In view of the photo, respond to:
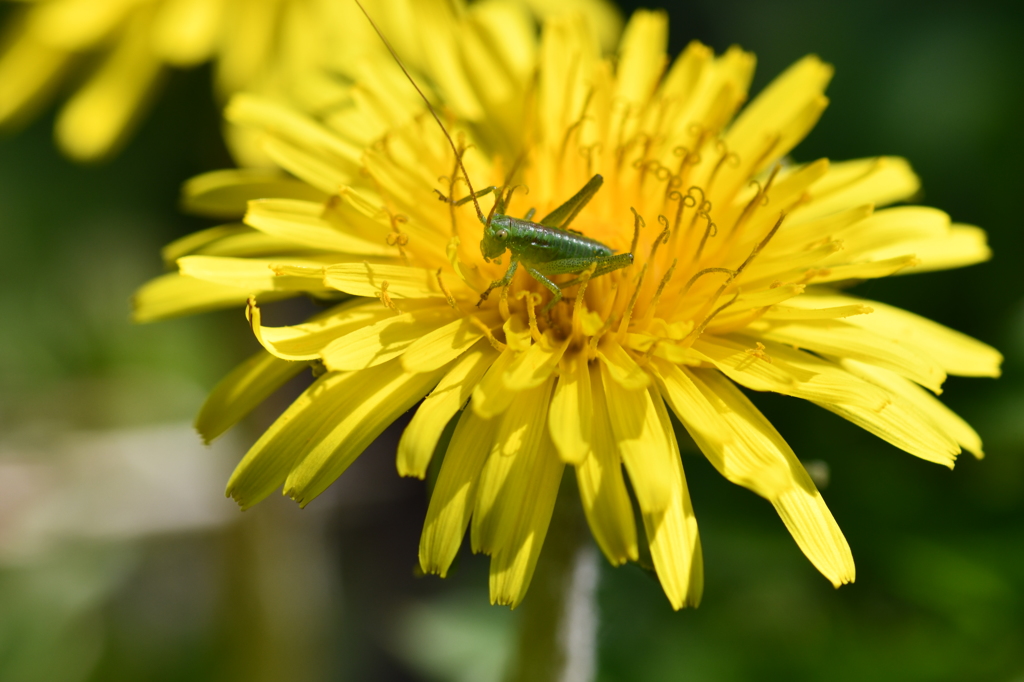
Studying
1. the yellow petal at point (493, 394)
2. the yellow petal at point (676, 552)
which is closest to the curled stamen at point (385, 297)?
the yellow petal at point (493, 394)

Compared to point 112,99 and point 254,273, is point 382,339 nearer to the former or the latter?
point 254,273

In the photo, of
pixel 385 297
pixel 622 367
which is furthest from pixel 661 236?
pixel 385 297

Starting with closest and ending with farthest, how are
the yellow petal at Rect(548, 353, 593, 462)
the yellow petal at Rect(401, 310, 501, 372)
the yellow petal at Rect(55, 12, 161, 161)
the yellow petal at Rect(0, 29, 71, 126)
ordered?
the yellow petal at Rect(548, 353, 593, 462)
the yellow petal at Rect(401, 310, 501, 372)
the yellow petal at Rect(55, 12, 161, 161)
the yellow petal at Rect(0, 29, 71, 126)

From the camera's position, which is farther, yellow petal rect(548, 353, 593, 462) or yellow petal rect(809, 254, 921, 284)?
yellow petal rect(809, 254, 921, 284)

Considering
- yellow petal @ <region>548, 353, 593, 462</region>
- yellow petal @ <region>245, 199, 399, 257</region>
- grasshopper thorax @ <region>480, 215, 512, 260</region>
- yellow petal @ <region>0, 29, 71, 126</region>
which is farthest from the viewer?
yellow petal @ <region>0, 29, 71, 126</region>

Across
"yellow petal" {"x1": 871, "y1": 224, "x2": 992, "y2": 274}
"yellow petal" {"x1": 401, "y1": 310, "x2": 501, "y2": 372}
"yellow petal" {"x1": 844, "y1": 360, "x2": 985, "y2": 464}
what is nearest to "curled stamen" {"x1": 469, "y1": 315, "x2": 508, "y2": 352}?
"yellow petal" {"x1": 401, "y1": 310, "x2": 501, "y2": 372}

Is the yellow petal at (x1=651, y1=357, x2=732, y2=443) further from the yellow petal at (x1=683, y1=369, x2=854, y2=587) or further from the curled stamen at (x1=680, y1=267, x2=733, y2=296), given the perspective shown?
the curled stamen at (x1=680, y1=267, x2=733, y2=296)
